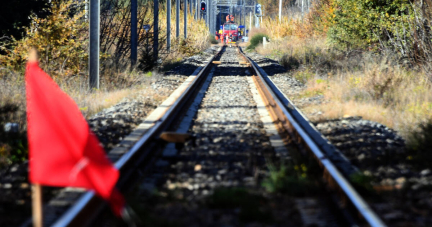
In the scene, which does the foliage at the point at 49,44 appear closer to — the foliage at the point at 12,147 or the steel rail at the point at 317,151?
the foliage at the point at 12,147

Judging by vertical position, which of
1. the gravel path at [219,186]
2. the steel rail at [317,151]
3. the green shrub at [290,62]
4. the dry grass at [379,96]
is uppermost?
the green shrub at [290,62]

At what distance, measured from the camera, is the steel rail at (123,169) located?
11.6 ft

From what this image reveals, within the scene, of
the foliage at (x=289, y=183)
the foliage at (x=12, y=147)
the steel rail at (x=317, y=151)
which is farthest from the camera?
the foliage at (x=12, y=147)

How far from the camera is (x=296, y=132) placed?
6.99 metres

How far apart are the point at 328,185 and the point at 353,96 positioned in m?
5.96

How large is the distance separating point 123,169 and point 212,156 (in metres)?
1.25

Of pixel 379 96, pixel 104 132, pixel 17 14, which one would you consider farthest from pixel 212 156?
pixel 17 14

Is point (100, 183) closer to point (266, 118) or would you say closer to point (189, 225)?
point (189, 225)

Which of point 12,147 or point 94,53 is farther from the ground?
point 94,53

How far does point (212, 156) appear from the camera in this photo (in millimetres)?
6000

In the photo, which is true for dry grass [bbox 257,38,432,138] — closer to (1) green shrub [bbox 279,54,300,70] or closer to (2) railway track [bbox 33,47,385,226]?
(2) railway track [bbox 33,47,385,226]

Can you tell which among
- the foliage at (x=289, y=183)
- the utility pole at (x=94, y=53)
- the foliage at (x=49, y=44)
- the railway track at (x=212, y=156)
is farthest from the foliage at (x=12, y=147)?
the utility pole at (x=94, y=53)

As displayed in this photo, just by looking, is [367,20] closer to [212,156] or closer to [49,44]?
[49,44]

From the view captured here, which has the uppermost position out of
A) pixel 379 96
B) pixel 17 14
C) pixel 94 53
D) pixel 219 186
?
pixel 17 14
